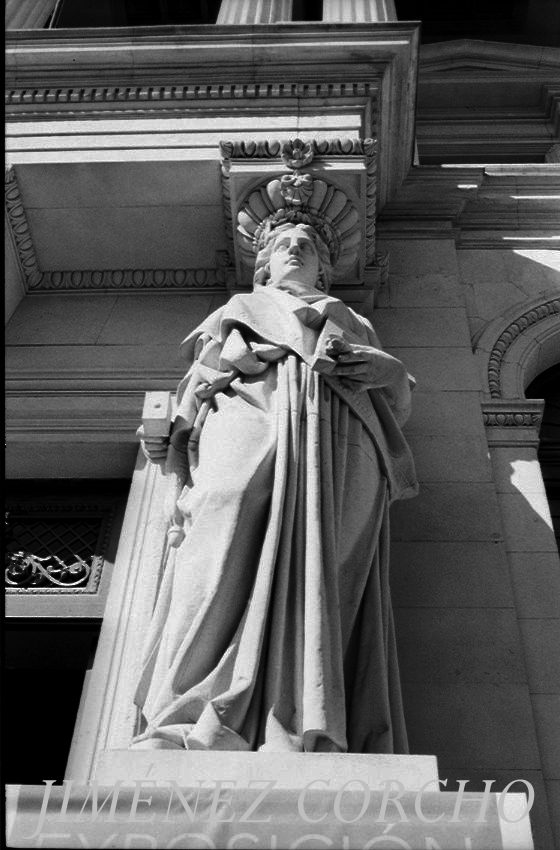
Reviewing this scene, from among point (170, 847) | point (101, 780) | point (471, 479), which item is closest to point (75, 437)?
point (471, 479)

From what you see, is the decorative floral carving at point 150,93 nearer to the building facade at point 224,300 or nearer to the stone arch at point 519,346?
the building facade at point 224,300

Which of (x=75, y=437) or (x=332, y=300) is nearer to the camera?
(x=332, y=300)

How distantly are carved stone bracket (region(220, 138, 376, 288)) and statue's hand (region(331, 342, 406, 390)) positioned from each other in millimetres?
2120

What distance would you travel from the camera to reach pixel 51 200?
939 centimetres

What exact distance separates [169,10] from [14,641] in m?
11.7

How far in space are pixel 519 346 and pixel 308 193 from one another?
1.96m

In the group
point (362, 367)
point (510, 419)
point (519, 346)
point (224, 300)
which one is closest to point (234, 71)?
point (224, 300)

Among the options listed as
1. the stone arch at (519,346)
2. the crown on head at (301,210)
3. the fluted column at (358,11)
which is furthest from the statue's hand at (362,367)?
the fluted column at (358,11)

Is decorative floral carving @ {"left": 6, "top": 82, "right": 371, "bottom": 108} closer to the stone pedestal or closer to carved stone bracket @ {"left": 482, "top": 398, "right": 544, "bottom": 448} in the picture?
carved stone bracket @ {"left": 482, "top": 398, "right": 544, "bottom": 448}

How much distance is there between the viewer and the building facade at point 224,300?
673cm

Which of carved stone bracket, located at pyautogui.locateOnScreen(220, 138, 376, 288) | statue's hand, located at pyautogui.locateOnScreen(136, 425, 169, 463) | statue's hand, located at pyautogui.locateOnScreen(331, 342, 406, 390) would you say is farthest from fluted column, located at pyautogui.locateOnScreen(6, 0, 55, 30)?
statue's hand, located at pyautogui.locateOnScreen(331, 342, 406, 390)

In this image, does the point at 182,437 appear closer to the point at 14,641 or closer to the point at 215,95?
the point at 14,641

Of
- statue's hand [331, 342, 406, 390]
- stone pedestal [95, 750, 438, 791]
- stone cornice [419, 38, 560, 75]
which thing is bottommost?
stone pedestal [95, 750, 438, 791]

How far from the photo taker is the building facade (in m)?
6.73
